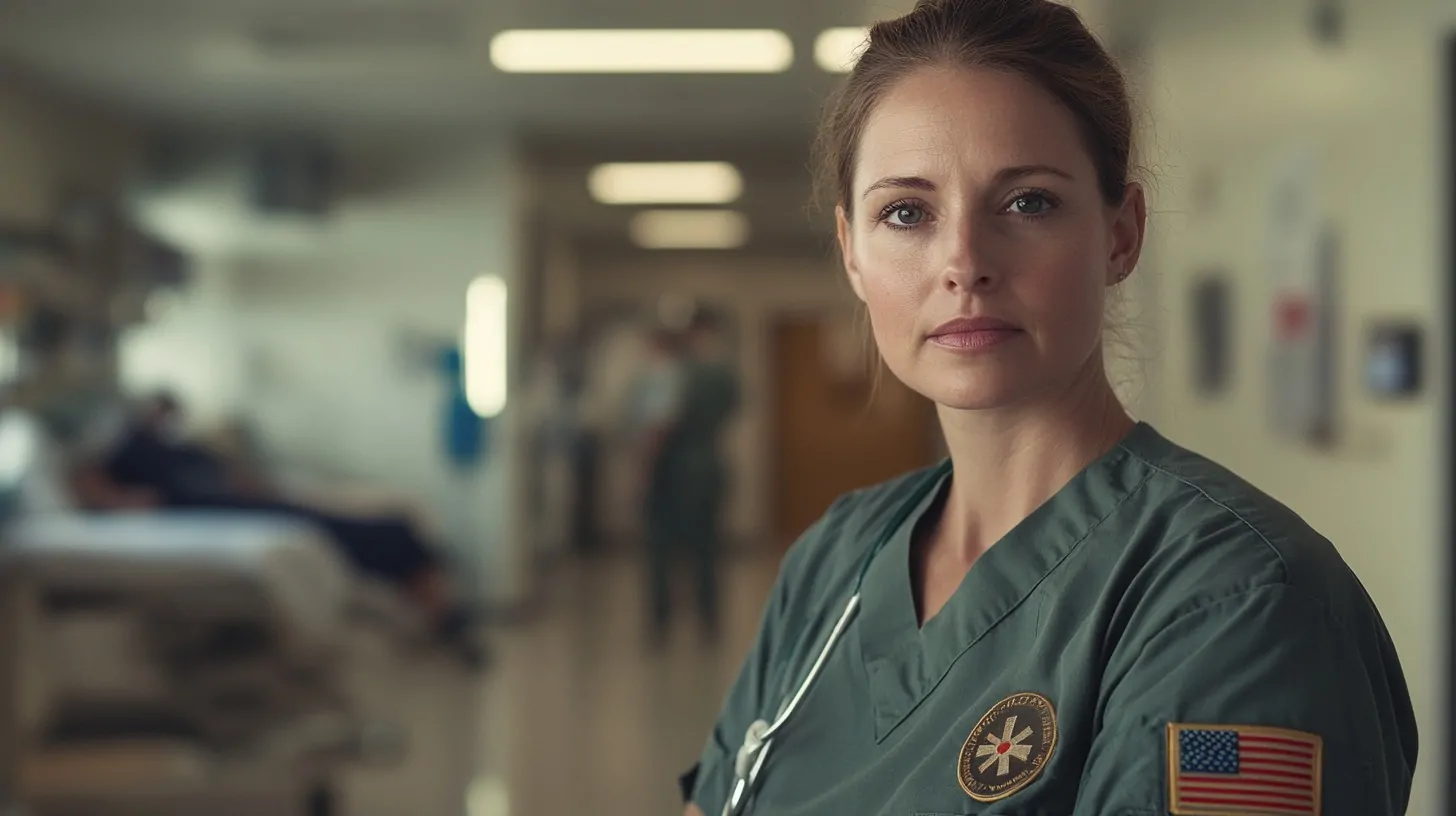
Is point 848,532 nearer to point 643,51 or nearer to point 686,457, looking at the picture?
point 643,51

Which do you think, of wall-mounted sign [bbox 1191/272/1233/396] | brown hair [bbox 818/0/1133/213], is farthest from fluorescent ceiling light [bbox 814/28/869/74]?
brown hair [bbox 818/0/1133/213]

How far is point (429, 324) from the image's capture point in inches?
305

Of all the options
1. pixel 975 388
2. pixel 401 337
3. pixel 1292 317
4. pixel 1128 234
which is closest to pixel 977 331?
pixel 975 388

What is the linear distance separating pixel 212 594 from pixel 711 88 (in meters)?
3.06

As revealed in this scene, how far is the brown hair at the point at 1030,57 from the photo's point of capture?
0.88 metres

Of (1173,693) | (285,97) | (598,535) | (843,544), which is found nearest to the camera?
(1173,693)

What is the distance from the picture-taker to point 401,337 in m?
7.74

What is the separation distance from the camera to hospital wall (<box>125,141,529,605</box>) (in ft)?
25.1

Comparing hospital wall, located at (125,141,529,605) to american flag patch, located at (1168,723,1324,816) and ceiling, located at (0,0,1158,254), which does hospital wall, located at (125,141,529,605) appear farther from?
american flag patch, located at (1168,723,1324,816)

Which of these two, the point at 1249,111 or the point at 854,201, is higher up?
the point at 1249,111

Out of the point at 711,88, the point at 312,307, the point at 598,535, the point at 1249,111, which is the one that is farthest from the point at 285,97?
the point at 598,535

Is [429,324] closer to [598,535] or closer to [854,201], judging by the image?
[598,535]

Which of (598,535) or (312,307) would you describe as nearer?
(312,307)

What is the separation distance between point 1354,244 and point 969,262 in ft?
8.77
